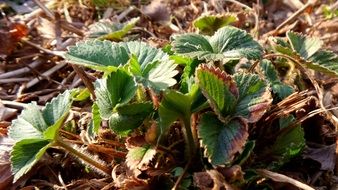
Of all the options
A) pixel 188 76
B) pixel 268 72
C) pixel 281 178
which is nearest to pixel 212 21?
pixel 268 72

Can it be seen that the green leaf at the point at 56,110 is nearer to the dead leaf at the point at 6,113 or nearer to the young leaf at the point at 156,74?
the young leaf at the point at 156,74

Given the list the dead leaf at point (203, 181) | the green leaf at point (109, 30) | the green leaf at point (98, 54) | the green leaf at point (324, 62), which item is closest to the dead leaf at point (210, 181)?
the dead leaf at point (203, 181)

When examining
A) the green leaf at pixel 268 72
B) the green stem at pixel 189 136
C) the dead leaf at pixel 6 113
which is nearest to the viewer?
the green stem at pixel 189 136

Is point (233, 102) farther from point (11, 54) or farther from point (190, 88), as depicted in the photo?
point (11, 54)

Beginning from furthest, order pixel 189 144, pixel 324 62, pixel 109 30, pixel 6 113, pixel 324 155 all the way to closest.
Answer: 1. pixel 109 30
2. pixel 6 113
3. pixel 324 62
4. pixel 324 155
5. pixel 189 144

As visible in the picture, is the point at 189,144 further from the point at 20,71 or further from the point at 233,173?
the point at 20,71

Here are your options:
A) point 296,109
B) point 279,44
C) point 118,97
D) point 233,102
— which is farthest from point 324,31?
point 118,97

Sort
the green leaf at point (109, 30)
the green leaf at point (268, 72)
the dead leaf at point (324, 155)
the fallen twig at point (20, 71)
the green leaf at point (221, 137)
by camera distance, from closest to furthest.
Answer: the green leaf at point (221, 137)
the dead leaf at point (324, 155)
the green leaf at point (268, 72)
the green leaf at point (109, 30)
the fallen twig at point (20, 71)
